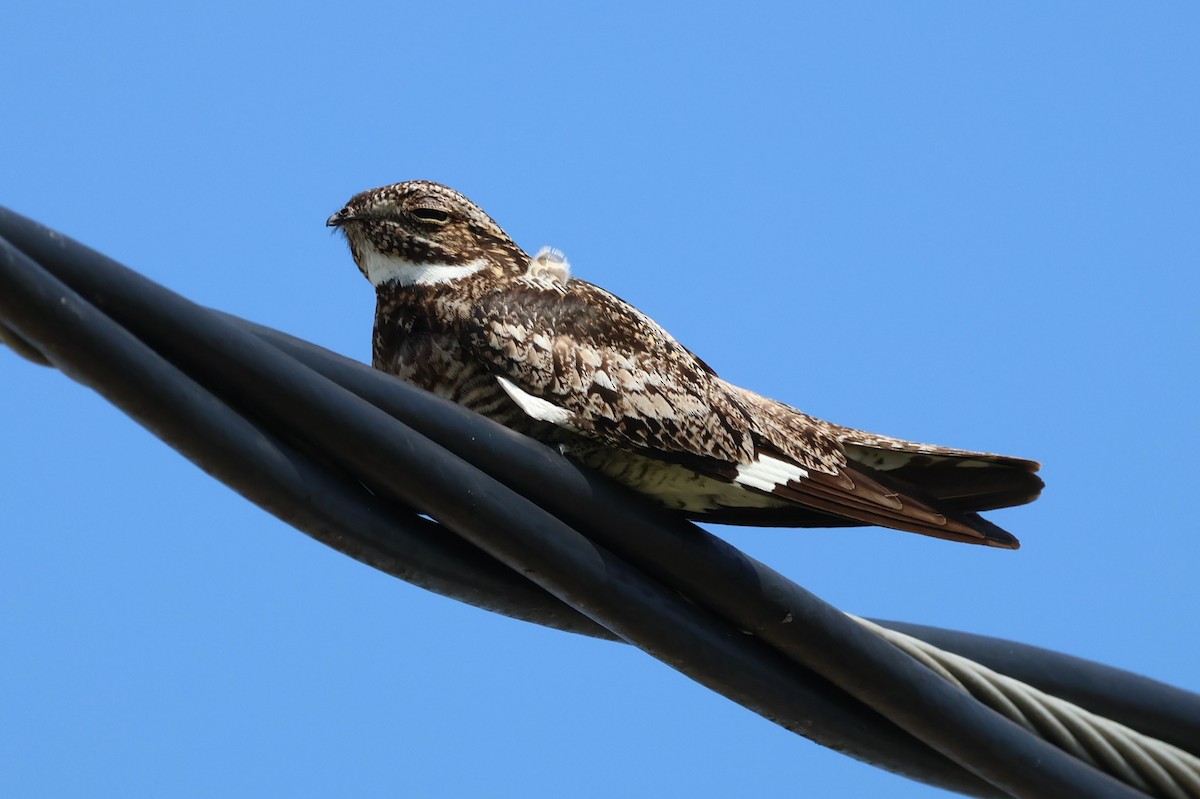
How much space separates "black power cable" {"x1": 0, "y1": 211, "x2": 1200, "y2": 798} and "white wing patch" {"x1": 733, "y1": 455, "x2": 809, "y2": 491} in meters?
0.40

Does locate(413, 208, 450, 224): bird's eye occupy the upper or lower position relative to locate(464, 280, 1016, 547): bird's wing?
upper

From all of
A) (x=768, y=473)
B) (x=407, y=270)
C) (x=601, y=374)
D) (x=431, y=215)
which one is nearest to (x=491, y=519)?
(x=601, y=374)

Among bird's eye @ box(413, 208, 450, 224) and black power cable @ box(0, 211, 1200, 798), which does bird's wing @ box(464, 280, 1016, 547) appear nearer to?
black power cable @ box(0, 211, 1200, 798)

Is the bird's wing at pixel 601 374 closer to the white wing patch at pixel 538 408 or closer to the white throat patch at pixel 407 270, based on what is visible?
the white wing patch at pixel 538 408

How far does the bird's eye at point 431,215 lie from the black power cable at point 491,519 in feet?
3.68

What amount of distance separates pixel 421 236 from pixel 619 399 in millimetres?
809

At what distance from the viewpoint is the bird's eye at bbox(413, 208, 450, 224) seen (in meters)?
3.60

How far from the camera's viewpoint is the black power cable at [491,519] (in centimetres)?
197

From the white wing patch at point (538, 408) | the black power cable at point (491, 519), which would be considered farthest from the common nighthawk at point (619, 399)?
the black power cable at point (491, 519)

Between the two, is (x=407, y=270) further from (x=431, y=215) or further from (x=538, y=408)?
(x=538, y=408)

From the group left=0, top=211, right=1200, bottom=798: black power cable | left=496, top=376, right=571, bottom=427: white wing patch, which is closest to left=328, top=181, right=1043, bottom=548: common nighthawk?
Result: left=496, top=376, right=571, bottom=427: white wing patch

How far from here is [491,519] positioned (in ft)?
7.50

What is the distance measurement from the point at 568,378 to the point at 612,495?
1.47 feet

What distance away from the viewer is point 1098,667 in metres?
2.77
